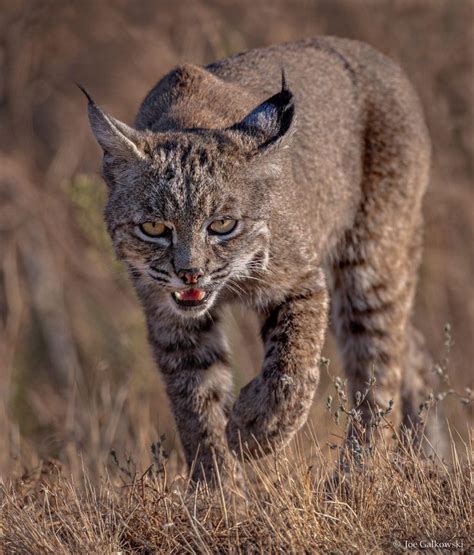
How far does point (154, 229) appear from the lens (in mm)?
5227

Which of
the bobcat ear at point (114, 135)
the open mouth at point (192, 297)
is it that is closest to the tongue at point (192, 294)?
the open mouth at point (192, 297)

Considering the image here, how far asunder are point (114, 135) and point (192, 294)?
2.82 ft

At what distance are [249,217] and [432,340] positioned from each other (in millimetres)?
8068

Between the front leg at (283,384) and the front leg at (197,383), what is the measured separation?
33 centimetres

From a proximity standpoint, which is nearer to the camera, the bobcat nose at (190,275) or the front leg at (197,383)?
the bobcat nose at (190,275)

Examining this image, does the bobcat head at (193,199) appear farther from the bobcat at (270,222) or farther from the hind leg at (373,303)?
the hind leg at (373,303)

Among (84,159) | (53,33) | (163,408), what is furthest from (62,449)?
(53,33)

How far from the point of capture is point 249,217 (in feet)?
17.7

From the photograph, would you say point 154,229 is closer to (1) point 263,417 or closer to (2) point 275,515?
(1) point 263,417

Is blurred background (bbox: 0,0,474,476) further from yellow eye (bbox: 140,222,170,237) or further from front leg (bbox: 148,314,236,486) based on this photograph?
yellow eye (bbox: 140,222,170,237)

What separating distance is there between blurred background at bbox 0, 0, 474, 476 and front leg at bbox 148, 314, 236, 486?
193 inches

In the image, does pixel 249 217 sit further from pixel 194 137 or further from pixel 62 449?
pixel 62 449

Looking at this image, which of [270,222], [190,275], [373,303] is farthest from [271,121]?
[373,303]

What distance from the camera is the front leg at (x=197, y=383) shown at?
5.77 m
